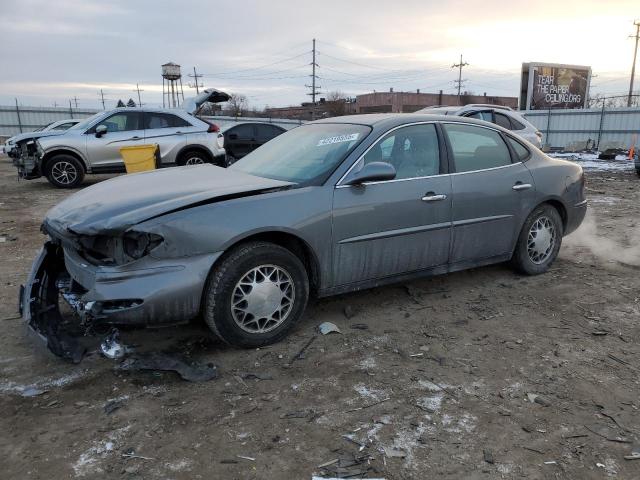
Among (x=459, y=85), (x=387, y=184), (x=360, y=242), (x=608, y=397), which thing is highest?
(x=459, y=85)

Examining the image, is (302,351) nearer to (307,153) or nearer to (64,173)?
(307,153)

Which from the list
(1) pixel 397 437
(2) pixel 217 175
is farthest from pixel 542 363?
(2) pixel 217 175

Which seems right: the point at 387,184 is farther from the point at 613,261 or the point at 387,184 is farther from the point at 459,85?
the point at 459,85

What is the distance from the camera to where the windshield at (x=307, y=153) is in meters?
3.88

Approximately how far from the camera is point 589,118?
24.4 metres

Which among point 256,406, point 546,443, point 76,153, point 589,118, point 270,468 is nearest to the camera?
point 270,468

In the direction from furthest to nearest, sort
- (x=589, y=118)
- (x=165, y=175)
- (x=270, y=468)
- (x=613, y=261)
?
(x=589, y=118) → (x=613, y=261) → (x=165, y=175) → (x=270, y=468)

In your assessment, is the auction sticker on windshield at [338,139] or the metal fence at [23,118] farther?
the metal fence at [23,118]

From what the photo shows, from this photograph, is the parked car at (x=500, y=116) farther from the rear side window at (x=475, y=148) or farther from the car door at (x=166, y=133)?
the rear side window at (x=475, y=148)

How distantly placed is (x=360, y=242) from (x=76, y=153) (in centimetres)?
926

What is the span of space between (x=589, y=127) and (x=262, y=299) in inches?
1008

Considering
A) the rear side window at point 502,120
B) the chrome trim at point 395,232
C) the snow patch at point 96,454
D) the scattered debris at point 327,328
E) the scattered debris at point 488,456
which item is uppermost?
the rear side window at point 502,120

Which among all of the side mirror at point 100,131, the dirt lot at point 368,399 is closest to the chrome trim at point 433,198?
the dirt lot at point 368,399

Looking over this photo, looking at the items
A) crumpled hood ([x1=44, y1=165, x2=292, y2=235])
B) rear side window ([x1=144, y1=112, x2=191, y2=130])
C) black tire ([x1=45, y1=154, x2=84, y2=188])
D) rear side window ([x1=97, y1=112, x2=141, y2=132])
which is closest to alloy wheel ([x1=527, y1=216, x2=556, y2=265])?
crumpled hood ([x1=44, y1=165, x2=292, y2=235])
